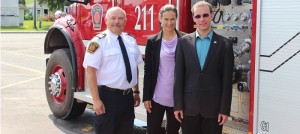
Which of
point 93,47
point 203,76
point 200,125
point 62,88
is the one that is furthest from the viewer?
point 62,88

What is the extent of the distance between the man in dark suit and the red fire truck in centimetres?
30

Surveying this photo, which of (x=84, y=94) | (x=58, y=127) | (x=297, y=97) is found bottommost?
A: (x=58, y=127)

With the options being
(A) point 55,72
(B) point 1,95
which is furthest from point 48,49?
(B) point 1,95

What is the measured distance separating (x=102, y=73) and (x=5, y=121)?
305 centimetres

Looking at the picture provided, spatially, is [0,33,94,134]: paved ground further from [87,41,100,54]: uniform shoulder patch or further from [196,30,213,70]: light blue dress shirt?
[196,30,213,70]: light blue dress shirt

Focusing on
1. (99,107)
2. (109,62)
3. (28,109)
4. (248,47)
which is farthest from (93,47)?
(28,109)

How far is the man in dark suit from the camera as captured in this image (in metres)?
2.99

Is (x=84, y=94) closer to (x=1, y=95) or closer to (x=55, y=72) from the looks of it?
(x=55, y=72)

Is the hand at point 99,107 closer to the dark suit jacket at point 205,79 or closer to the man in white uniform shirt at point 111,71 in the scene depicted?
the man in white uniform shirt at point 111,71

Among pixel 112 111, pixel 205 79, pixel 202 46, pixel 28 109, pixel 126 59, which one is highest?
→ pixel 202 46

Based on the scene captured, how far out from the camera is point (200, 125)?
317cm

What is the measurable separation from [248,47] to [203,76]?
758mm

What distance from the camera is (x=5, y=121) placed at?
5.88 metres

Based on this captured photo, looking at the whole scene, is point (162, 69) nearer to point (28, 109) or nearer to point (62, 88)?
point (62, 88)
